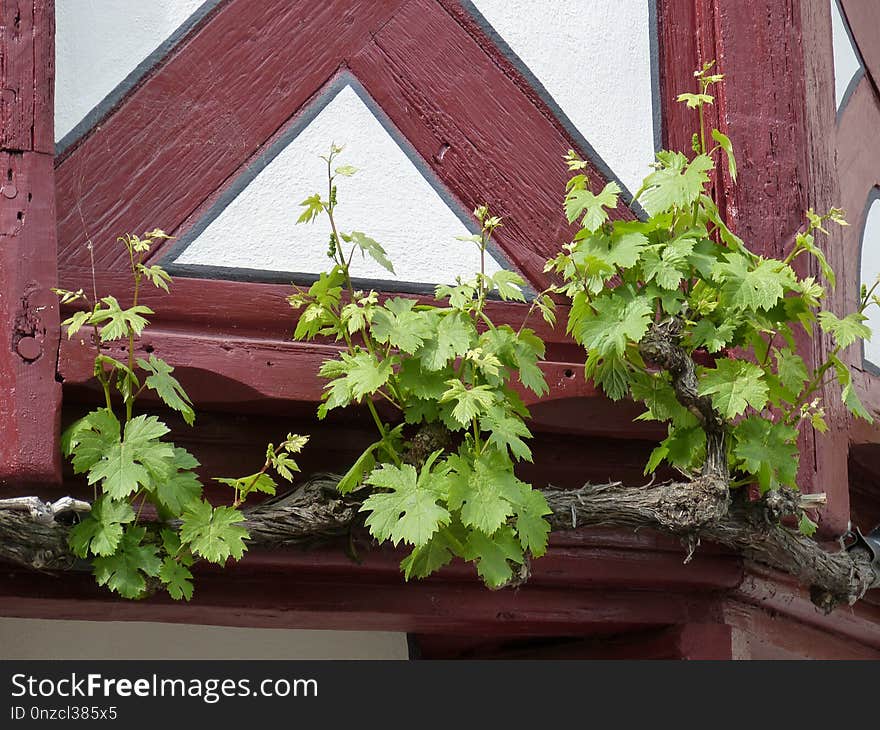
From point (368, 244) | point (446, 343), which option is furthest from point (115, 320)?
point (446, 343)

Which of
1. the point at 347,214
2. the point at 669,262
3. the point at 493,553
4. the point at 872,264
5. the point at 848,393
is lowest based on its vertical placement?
the point at 493,553

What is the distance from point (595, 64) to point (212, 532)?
4.74 ft

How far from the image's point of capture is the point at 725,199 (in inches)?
Answer: 130

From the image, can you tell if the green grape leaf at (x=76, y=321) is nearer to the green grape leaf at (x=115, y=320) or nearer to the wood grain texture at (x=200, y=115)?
the green grape leaf at (x=115, y=320)

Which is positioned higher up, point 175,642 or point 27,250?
point 27,250

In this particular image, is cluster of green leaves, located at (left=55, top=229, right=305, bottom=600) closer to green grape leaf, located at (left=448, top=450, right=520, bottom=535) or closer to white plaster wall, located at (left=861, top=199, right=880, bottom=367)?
green grape leaf, located at (left=448, top=450, right=520, bottom=535)

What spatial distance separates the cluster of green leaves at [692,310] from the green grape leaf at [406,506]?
450 millimetres

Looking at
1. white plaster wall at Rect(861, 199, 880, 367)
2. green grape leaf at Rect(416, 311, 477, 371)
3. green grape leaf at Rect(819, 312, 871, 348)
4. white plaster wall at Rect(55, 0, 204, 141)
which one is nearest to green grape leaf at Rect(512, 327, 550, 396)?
green grape leaf at Rect(416, 311, 477, 371)

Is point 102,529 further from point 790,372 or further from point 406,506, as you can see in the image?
point 790,372

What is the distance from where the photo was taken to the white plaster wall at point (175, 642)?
3.44 meters

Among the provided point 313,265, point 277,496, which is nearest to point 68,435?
point 277,496

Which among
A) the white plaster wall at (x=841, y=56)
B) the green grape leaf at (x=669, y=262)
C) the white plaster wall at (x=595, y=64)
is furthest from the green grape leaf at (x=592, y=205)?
the white plaster wall at (x=841, y=56)

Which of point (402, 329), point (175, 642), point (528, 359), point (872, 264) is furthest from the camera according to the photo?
point (872, 264)

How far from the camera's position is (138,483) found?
2.64 metres
